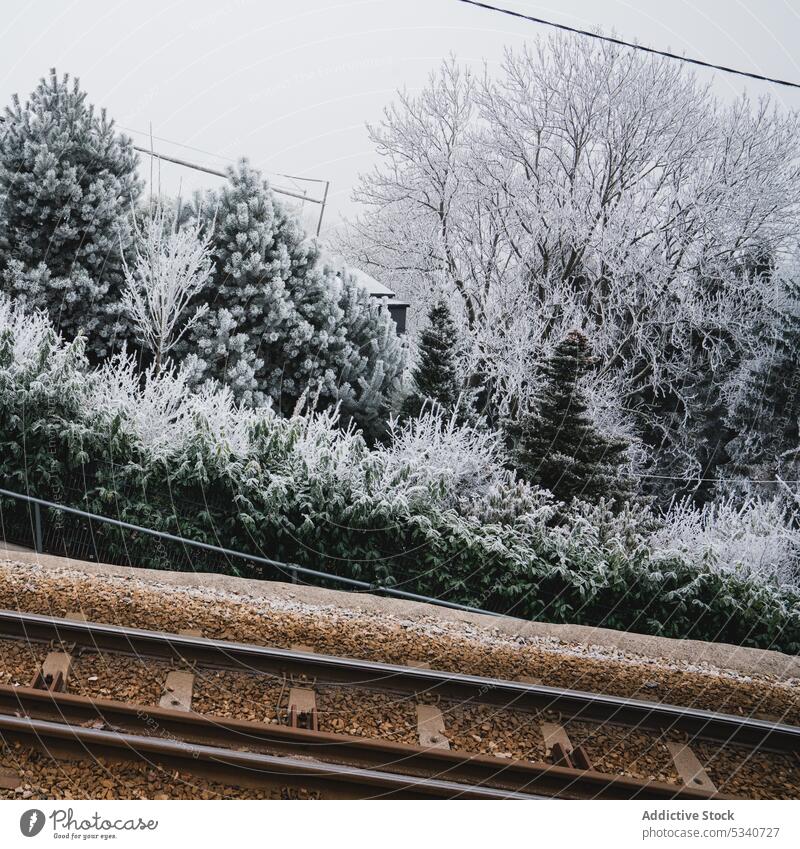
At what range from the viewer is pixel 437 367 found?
9.07 metres

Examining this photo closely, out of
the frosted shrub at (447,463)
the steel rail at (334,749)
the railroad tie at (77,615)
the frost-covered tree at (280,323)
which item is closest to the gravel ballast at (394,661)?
the railroad tie at (77,615)

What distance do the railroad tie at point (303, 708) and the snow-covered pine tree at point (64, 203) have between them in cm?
507

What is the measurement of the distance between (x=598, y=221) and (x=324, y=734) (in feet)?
29.8

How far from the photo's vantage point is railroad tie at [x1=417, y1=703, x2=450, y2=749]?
3477 mm

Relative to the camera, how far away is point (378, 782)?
3.04 meters

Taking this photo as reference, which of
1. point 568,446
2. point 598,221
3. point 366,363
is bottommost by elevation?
point 568,446

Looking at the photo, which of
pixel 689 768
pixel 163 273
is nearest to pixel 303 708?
pixel 689 768

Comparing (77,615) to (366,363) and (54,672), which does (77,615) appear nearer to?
(54,672)

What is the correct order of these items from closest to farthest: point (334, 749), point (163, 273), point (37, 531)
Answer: point (334, 749) < point (37, 531) < point (163, 273)

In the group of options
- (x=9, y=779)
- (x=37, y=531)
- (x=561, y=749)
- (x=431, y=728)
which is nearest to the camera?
(x=9, y=779)

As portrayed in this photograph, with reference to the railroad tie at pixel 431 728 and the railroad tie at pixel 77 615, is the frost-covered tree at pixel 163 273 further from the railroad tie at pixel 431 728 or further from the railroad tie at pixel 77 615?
the railroad tie at pixel 431 728

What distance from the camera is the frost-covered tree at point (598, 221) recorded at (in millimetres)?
9359

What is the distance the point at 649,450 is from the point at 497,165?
4620 mm

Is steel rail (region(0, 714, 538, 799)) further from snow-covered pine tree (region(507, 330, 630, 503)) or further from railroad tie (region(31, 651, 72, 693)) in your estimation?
snow-covered pine tree (region(507, 330, 630, 503))
